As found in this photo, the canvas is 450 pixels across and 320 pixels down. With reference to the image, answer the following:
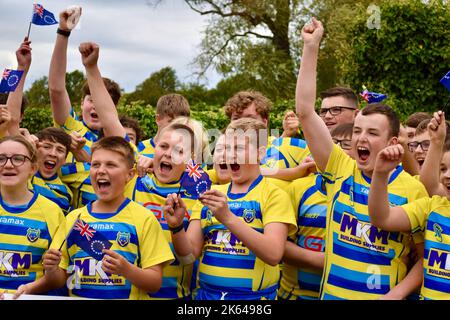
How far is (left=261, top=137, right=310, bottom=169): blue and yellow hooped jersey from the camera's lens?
4621 millimetres

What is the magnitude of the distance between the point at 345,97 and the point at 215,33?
66.6 ft

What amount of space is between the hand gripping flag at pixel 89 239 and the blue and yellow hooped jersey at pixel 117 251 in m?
0.08

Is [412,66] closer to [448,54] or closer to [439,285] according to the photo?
[448,54]

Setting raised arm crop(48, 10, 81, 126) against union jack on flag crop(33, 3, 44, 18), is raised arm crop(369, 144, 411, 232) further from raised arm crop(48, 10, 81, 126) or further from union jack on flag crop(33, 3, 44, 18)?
union jack on flag crop(33, 3, 44, 18)

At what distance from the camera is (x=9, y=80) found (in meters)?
4.52

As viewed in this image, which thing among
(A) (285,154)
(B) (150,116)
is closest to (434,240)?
(A) (285,154)

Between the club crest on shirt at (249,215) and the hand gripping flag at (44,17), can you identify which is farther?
the hand gripping flag at (44,17)

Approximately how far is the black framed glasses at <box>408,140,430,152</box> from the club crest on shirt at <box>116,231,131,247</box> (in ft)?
7.59

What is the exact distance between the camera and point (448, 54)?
1166cm

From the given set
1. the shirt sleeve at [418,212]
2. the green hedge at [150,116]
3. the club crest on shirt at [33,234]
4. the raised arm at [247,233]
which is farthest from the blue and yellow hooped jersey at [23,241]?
the green hedge at [150,116]

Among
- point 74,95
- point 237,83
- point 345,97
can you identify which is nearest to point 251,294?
point 345,97

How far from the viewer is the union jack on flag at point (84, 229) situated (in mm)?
3406

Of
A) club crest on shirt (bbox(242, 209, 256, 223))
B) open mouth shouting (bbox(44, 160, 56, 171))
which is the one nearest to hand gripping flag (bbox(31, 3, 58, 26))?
open mouth shouting (bbox(44, 160, 56, 171))

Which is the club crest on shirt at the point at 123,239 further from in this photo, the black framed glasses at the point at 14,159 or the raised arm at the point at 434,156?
the raised arm at the point at 434,156
